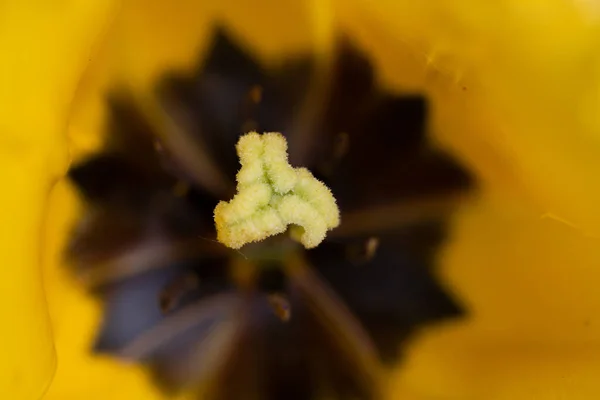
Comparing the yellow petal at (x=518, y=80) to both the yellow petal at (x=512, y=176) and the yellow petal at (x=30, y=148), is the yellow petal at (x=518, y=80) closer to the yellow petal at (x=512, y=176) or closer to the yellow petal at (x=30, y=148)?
the yellow petal at (x=512, y=176)

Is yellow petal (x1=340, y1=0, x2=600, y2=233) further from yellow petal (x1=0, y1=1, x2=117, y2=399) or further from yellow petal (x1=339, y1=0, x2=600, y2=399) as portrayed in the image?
yellow petal (x1=0, y1=1, x2=117, y2=399)

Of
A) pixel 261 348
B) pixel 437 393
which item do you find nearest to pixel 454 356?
pixel 437 393

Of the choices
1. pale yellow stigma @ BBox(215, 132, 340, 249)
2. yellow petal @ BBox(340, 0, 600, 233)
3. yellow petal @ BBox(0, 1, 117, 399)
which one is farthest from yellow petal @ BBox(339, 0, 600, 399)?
yellow petal @ BBox(0, 1, 117, 399)

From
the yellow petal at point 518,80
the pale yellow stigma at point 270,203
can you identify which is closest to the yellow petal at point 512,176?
the yellow petal at point 518,80

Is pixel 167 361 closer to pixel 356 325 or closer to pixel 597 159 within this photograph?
pixel 356 325

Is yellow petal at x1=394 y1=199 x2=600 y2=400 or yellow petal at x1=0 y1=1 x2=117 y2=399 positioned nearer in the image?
yellow petal at x1=0 y1=1 x2=117 y2=399

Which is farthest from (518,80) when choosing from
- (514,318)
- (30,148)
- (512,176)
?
(30,148)

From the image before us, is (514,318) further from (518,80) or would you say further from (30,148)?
(30,148)
